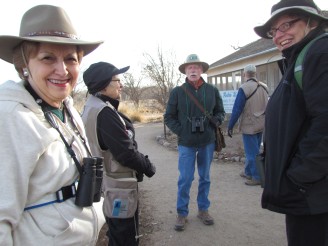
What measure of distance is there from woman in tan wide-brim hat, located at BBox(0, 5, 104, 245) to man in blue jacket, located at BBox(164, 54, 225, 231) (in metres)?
2.39

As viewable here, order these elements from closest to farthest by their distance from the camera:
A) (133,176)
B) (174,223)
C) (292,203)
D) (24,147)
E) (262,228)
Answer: (24,147) → (292,203) → (133,176) → (262,228) → (174,223)

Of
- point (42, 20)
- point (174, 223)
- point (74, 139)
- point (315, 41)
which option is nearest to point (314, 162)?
point (315, 41)

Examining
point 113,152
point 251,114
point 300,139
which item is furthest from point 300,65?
point 251,114

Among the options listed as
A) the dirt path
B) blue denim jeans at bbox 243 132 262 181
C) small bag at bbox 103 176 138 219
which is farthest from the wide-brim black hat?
blue denim jeans at bbox 243 132 262 181

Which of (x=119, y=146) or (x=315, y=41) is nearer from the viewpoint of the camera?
(x=315, y=41)

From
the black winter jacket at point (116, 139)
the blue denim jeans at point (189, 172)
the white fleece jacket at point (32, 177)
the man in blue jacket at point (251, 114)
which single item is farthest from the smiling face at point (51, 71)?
the man in blue jacket at point (251, 114)

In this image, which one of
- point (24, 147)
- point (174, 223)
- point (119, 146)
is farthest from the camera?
point (174, 223)

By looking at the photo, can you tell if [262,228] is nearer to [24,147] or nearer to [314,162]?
[314,162]

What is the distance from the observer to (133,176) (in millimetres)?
2857

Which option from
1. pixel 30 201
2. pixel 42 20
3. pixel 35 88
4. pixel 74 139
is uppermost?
pixel 42 20

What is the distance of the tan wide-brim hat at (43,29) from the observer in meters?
1.50

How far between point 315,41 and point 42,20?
165cm

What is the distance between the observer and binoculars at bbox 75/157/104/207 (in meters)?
1.56

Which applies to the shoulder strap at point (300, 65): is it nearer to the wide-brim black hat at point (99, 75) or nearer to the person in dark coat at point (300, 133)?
the person in dark coat at point (300, 133)
